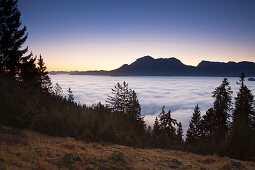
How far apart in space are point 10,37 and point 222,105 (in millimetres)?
37987

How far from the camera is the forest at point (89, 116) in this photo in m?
14.2

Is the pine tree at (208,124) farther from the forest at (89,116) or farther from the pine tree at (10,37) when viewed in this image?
the pine tree at (10,37)

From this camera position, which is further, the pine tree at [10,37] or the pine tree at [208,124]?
the pine tree at [208,124]

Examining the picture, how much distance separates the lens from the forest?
14250 mm

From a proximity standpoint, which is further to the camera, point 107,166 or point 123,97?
point 123,97

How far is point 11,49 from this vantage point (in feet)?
80.3

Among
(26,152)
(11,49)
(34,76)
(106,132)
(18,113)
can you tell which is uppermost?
(11,49)

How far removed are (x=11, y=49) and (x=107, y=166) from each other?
25.4 meters

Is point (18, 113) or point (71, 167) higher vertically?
point (18, 113)

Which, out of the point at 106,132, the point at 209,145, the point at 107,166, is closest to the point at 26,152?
the point at 107,166

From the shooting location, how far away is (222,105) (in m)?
28.9

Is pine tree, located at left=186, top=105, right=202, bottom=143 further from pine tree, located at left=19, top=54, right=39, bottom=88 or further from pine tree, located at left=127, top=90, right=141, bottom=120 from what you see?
pine tree, located at left=19, top=54, right=39, bottom=88

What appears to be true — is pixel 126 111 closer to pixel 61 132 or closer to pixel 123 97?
pixel 123 97

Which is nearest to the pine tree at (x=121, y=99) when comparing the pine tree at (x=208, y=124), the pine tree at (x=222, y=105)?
the pine tree at (x=208, y=124)
